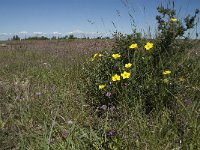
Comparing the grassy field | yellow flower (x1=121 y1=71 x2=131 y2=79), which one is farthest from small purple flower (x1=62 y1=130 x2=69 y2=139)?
yellow flower (x1=121 y1=71 x2=131 y2=79)

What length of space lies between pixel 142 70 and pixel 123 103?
0.47 meters

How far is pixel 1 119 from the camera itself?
10.2 ft

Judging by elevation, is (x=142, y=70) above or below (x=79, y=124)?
above

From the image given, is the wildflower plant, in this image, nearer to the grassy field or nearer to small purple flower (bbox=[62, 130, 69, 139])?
the grassy field

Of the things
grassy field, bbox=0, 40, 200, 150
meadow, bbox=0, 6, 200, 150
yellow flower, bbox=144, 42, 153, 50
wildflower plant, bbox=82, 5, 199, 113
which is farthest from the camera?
yellow flower, bbox=144, 42, 153, 50

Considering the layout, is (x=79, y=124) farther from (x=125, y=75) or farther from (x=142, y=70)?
(x=142, y=70)

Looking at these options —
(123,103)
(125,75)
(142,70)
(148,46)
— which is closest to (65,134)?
(123,103)

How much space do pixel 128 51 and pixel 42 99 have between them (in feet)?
4.04

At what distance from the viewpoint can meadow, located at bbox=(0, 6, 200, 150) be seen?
2.42 metres

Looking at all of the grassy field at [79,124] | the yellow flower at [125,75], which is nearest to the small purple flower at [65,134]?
the grassy field at [79,124]

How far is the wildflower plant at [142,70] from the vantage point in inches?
121

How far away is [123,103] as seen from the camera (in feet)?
10.2

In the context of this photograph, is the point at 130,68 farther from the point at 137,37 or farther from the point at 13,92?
the point at 13,92

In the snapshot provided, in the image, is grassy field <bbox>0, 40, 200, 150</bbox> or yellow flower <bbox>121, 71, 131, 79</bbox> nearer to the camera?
grassy field <bbox>0, 40, 200, 150</bbox>
